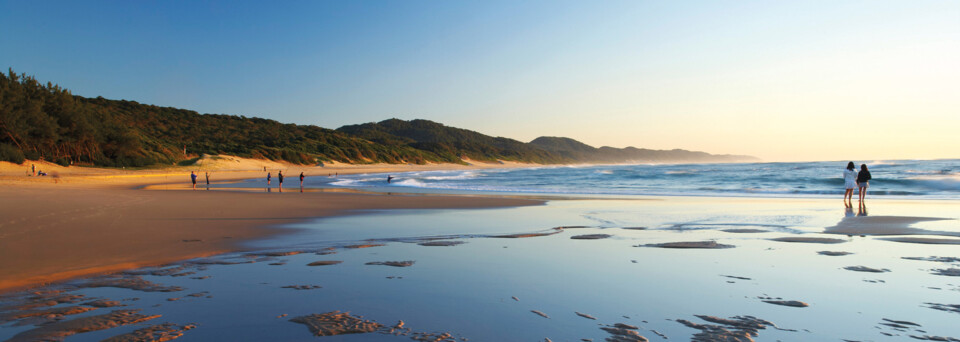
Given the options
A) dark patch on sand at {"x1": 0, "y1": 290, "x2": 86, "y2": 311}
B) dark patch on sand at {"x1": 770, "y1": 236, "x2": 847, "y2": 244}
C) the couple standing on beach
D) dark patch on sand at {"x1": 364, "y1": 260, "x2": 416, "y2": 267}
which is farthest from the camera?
the couple standing on beach

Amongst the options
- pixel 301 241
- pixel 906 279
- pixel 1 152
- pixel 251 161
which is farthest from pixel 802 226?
pixel 251 161

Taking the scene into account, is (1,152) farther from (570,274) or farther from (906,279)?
(906,279)

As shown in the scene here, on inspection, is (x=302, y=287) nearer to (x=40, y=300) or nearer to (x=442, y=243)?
(x=40, y=300)

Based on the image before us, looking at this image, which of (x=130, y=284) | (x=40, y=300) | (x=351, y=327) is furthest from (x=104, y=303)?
(x=351, y=327)

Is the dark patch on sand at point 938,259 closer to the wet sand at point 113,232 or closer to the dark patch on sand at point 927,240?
the dark patch on sand at point 927,240

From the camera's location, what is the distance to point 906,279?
501 centimetres

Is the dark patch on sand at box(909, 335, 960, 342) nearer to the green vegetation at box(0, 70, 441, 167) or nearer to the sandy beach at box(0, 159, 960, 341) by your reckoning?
the sandy beach at box(0, 159, 960, 341)

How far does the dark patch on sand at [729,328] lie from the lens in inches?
129

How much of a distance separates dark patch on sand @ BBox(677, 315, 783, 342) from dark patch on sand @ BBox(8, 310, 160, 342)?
3.87m

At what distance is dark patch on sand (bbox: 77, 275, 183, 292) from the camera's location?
4.55 metres

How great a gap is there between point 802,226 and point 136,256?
1120 cm

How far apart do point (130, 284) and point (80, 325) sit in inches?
58.0

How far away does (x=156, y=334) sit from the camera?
3246 millimetres

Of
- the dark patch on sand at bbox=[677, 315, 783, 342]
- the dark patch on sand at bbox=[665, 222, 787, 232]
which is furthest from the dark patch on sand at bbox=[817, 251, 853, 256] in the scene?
the dark patch on sand at bbox=[677, 315, 783, 342]
